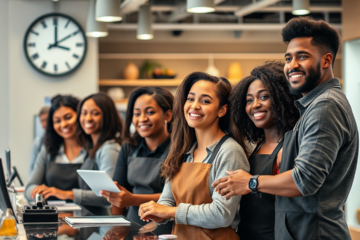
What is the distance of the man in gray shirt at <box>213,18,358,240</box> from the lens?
174 centimetres

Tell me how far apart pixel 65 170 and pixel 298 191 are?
7.47 ft

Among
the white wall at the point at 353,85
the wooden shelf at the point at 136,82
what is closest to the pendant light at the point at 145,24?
the white wall at the point at 353,85

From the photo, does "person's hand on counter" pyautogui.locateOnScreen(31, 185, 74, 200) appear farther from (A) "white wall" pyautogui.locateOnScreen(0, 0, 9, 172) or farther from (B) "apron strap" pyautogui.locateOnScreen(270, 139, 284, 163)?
(A) "white wall" pyautogui.locateOnScreen(0, 0, 9, 172)

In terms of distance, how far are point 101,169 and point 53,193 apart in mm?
390

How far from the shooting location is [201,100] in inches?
91.6

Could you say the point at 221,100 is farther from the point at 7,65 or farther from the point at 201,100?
the point at 7,65

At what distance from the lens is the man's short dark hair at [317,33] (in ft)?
6.12

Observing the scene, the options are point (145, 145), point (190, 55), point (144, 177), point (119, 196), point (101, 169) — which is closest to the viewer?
point (119, 196)

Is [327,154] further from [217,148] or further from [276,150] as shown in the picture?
[217,148]

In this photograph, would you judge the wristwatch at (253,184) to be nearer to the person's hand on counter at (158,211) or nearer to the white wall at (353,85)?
the person's hand on counter at (158,211)

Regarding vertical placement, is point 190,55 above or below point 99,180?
above

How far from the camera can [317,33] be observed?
1872 mm

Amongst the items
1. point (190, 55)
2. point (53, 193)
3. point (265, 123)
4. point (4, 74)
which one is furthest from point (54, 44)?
point (265, 123)

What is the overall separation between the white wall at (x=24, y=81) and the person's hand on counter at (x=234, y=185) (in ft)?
15.0
